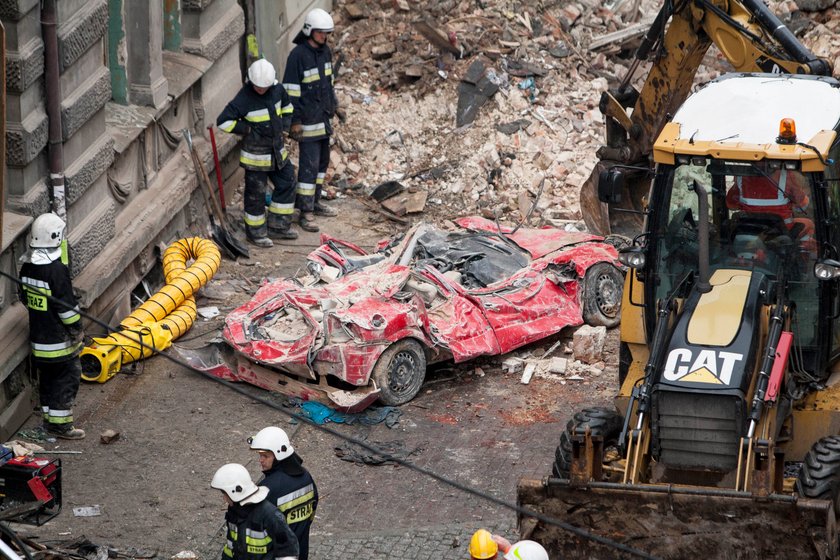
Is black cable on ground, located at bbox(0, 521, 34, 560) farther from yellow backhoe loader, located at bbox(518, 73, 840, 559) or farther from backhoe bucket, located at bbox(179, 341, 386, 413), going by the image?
backhoe bucket, located at bbox(179, 341, 386, 413)

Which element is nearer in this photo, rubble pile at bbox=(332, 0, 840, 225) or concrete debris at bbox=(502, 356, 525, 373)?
concrete debris at bbox=(502, 356, 525, 373)

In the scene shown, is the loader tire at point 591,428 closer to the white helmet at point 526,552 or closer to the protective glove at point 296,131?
the white helmet at point 526,552

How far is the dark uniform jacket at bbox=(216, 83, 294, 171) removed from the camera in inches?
592

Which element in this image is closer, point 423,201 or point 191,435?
point 191,435

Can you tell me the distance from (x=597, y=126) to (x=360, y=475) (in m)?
7.78

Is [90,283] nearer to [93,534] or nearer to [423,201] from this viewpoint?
[93,534]

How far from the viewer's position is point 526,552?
6.92 metres

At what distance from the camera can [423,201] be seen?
53.5 feet

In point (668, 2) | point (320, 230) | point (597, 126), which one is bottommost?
point (320, 230)

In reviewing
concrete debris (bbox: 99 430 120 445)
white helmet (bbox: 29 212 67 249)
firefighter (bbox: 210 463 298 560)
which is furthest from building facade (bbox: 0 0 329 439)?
firefighter (bbox: 210 463 298 560)

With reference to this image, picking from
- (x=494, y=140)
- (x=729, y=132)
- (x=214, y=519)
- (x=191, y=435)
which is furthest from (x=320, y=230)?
(x=729, y=132)

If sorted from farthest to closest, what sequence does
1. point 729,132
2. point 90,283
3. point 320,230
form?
point 320,230 < point 90,283 < point 729,132

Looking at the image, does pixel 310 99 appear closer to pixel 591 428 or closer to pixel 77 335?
pixel 77 335

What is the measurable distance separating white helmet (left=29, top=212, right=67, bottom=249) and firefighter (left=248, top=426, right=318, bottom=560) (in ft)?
11.0
